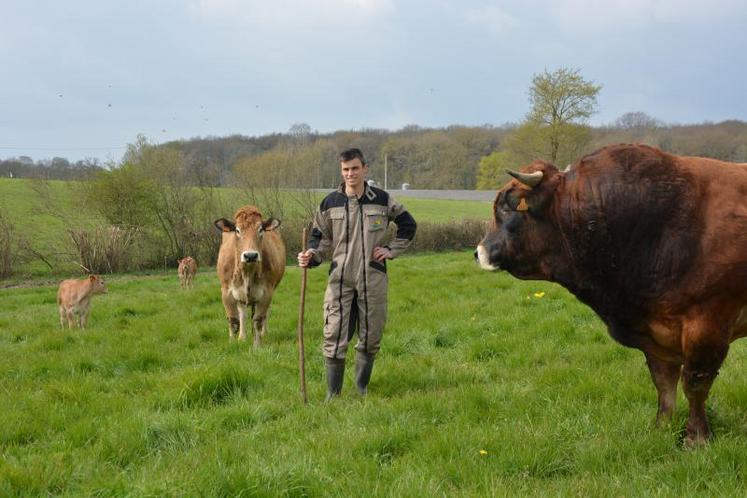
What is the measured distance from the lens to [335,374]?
19.3 feet

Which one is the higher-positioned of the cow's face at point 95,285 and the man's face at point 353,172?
the man's face at point 353,172

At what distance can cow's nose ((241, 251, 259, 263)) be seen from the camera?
850cm

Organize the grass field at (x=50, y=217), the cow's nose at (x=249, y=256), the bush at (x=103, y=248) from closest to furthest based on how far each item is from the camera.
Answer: the cow's nose at (x=249, y=256)
the bush at (x=103, y=248)
the grass field at (x=50, y=217)

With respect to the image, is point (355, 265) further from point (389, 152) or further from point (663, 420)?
point (389, 152)

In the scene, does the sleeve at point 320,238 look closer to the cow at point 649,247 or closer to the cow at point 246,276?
the cow at point 649,247

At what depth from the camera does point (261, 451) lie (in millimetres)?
4207

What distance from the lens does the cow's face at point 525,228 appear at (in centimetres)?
412

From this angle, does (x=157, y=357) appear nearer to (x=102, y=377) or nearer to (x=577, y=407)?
(x=102, y=377)

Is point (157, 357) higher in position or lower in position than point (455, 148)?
lower

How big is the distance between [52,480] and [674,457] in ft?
13.1

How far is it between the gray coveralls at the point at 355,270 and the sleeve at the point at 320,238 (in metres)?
0.01

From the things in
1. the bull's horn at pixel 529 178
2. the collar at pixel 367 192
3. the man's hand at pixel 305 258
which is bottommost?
the man's hand at pixel 305 258

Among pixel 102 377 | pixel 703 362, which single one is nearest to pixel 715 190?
pixel 703 362

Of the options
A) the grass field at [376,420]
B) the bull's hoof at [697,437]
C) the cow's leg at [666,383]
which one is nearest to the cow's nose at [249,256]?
the grass field at [376,420]
